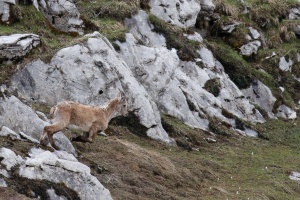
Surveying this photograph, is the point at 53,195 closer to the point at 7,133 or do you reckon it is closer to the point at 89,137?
the point at 7,133

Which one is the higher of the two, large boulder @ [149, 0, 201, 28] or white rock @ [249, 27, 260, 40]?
large boulder @ [149, 0, 201, 28]

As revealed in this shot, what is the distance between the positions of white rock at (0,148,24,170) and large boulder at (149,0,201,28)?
2433 cm

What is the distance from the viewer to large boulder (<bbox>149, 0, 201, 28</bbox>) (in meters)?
37.4

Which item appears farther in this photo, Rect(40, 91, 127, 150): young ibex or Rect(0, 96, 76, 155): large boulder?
→ Rect(0, 96, 76, 155): large boulder

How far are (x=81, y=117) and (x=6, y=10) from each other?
11.3m

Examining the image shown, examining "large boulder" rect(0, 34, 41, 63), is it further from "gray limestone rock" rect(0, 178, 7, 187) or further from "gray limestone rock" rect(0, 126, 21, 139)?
"gray limestone rock" rect(0, 178, 7, 187)

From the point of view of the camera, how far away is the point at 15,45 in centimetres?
2344

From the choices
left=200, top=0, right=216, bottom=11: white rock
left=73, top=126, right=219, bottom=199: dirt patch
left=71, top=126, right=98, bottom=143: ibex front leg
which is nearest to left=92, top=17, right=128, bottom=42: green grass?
left=73, top=126, right=219, bottom=199: dirt patch

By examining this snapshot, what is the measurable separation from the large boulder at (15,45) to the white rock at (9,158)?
9799 millimetres

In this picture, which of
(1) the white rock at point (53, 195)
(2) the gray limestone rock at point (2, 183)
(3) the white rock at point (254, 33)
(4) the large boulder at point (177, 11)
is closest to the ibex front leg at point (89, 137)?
(1) the white rock at point (53, 195)

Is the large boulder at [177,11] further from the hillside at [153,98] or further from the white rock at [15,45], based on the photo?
the white rock at [15,45]

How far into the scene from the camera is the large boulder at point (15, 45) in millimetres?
23078

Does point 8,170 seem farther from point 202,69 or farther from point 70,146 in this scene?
point 202,69

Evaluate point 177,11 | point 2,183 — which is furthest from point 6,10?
point 2,183
